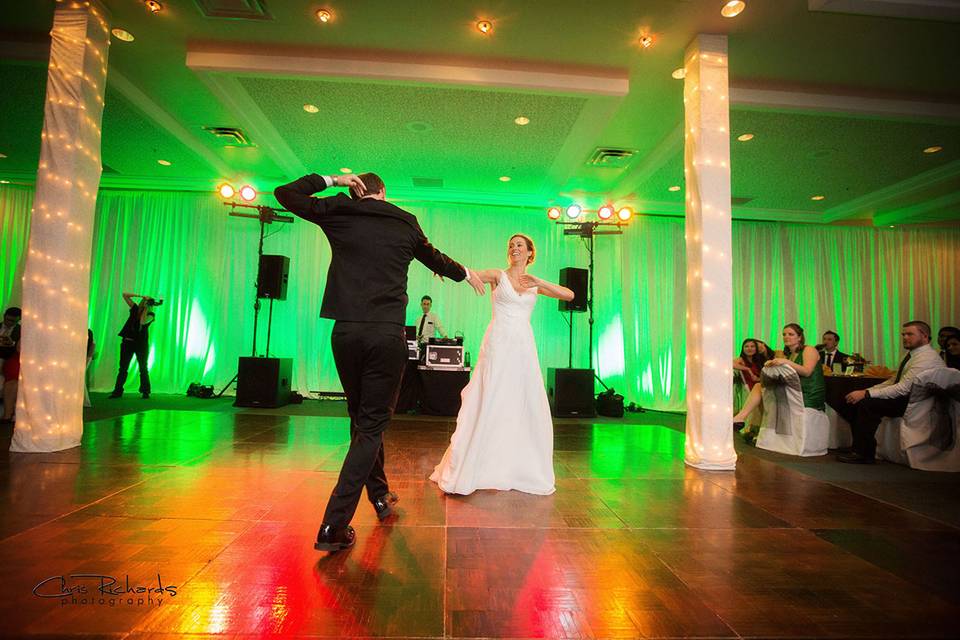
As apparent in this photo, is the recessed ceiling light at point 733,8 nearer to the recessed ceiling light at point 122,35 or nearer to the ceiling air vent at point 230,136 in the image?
the recessed ceiling light at point 122,35

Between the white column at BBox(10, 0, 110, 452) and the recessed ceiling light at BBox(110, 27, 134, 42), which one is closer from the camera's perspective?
the white column at BBox(10, 0, 110, 452)

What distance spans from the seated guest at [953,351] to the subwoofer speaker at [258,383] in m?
8.10

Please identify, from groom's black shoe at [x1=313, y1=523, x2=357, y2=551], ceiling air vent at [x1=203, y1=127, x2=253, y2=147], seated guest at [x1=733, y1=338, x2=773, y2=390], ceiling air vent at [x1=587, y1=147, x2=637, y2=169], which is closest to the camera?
groom's black shoe at [x1=313, y1=523, x2=357, y2=551]

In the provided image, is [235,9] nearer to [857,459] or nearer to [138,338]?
[138,338]

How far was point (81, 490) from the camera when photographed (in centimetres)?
279

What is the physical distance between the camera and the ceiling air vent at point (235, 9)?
155 inches

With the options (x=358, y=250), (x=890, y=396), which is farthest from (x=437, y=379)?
(x=890, y=396)

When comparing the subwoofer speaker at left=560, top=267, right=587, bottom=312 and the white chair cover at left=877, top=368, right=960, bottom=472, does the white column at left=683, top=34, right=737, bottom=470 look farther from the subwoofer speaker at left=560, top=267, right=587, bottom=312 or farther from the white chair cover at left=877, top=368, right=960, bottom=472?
the subwoofer speaker at left=560, top=267, right=587, bottom=312

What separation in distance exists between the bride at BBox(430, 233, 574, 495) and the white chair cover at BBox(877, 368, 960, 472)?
11.5 ft

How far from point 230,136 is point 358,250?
5.61 metres

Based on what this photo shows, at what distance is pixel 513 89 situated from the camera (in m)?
4.80

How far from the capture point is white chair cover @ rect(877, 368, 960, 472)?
13.1 feet

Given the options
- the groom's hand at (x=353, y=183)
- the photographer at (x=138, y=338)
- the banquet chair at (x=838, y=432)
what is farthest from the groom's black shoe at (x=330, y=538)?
the photographer at (x=138, y=338)

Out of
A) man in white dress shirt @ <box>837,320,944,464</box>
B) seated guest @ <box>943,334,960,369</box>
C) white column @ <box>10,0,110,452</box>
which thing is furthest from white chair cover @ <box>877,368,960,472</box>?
white column @ <box>10,0,110,452</box>
